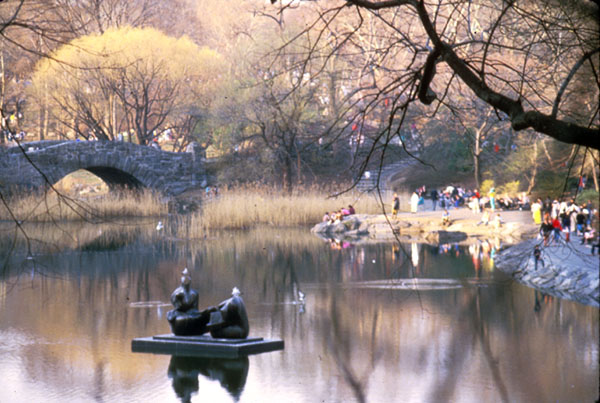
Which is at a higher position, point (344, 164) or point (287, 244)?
point (344, 164)

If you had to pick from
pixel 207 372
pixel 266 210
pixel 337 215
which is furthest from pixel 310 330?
pixel 266 210

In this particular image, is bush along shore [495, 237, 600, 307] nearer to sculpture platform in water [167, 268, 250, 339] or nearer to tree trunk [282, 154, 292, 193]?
sculpture platform in water [167, 268, 250, 339]

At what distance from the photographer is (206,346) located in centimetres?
1130

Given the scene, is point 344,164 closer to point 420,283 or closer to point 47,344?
point 420,283

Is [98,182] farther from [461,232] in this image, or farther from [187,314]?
[187,314]

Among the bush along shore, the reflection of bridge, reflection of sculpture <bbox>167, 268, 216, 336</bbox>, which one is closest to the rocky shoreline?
the bush along shore

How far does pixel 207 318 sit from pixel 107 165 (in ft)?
87.9

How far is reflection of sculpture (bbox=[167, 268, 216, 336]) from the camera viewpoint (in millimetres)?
11750

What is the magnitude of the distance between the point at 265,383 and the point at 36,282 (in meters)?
11.8

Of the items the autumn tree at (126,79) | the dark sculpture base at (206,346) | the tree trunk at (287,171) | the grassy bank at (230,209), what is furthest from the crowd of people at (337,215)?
the dark sculpture base at (206,346)

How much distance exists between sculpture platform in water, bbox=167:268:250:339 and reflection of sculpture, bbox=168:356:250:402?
38 cm

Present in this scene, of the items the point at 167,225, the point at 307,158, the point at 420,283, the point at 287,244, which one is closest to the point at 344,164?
the point at 307,158

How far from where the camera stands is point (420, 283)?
1956 centimetres

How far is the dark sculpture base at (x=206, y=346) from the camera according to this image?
11305 millimetres
